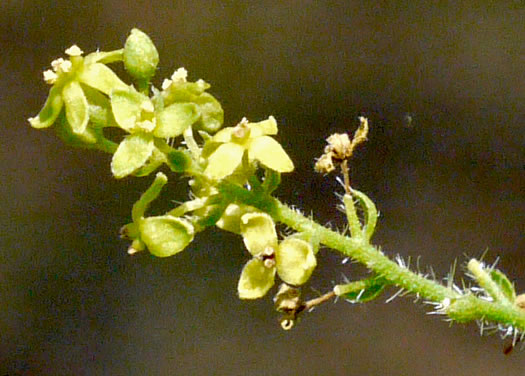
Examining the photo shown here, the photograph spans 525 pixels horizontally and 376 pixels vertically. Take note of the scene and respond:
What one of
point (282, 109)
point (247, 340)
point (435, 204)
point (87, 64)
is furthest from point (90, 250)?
point (87, 64)

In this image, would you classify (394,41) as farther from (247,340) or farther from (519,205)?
(247,340)

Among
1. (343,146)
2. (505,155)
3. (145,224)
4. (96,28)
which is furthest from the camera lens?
(96,28)

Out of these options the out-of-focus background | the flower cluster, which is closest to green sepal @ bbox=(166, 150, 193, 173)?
the flower cluster

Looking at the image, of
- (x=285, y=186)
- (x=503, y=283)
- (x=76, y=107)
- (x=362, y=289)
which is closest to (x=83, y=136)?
(x=76, y=107)

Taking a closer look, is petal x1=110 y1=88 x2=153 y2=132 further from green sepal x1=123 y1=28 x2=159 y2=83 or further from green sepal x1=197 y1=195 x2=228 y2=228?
green sepal x1=197 y1=195 x2=228 y2=228

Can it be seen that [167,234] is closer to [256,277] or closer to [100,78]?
[256,277]
